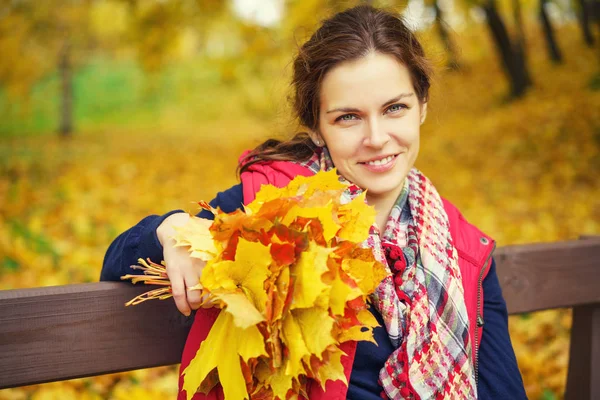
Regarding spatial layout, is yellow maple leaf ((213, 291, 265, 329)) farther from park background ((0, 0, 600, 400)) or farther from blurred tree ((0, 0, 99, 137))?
blurred tree ((0, 0, 99, 137))

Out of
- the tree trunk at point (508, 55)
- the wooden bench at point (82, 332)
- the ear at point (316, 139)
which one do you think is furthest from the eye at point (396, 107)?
the tree trunk at point (508, 55)

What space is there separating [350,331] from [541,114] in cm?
769

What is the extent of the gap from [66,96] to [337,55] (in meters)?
12.9

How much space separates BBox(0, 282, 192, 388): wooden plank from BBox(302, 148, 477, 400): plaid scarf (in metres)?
0.60

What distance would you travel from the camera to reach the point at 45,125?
13.7 meters

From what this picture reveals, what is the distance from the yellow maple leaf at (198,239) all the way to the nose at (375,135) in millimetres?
579

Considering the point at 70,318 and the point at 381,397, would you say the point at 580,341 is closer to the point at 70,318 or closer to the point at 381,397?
the point at 381,397

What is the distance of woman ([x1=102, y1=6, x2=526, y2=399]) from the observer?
1.56 metres

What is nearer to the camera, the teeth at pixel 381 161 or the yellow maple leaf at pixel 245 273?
the yellow maple leaf at pixel 245 273

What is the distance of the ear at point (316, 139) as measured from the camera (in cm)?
179

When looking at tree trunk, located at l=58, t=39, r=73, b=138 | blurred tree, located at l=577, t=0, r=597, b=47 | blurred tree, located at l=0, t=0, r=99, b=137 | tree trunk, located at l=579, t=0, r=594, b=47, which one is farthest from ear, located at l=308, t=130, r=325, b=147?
tree trunk, located at l=58, t=39, r=73, b=138

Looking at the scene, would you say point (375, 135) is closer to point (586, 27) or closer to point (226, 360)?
point (226, 360)

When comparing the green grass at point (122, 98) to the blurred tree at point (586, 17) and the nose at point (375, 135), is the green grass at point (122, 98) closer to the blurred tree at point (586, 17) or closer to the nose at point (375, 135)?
the blurred tree at point (586, 17)

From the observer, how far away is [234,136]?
14008 millimetres
